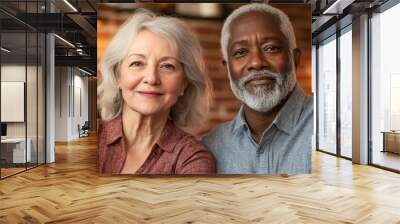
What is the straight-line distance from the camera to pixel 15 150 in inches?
310

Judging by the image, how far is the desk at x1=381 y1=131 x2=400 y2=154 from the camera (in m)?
8.05

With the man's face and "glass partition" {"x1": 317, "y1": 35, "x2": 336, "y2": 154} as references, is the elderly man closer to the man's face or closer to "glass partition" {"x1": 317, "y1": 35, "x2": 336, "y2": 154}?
the man's face

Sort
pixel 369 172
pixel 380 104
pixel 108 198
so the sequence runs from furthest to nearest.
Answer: pixel 380 104 < pixel 369 172 < pixel 108 198

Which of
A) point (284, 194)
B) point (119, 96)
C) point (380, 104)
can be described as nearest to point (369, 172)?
point (380, 104)

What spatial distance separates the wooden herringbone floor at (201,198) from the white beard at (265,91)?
1.26 metres

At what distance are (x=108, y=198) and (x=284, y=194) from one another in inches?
94.1

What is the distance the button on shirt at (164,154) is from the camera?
6691 mm

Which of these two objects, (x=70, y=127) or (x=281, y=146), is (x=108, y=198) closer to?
(x=281, y=146)

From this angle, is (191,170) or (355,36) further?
(355,36)

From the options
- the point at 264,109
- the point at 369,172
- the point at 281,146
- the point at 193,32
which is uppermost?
the point at 193,32

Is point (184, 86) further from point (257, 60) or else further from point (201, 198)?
point (201, 198)

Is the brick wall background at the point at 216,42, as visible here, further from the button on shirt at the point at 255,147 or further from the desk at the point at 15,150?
the desk at the point at 15,150

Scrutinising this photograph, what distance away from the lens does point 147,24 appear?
675 cm

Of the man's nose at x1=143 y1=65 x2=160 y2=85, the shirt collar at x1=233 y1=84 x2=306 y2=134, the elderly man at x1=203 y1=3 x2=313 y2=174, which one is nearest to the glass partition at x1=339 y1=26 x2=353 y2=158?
the shirt collar at x1=233 y1=84 x2=306 y2=134
